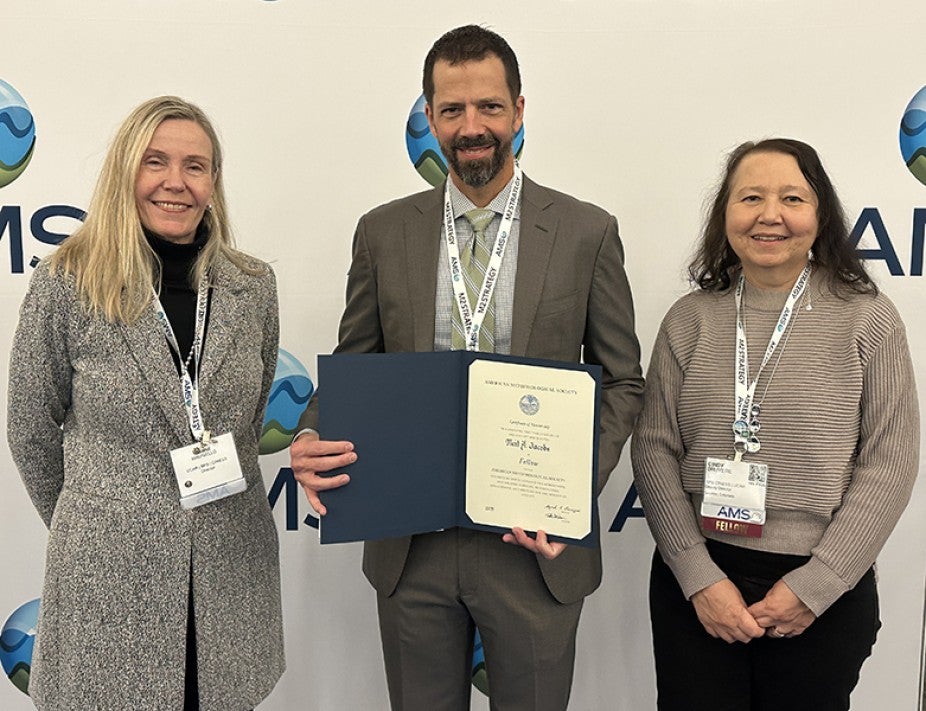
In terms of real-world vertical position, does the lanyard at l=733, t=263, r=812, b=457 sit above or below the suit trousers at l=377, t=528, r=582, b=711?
above

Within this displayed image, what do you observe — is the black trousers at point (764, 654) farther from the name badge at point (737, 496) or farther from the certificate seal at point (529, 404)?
the certificate seal at point (529, 404)

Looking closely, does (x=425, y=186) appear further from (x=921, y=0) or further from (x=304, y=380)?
(x=921, y=0)

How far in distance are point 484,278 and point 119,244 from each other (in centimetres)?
74

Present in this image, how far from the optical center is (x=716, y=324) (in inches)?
70.1

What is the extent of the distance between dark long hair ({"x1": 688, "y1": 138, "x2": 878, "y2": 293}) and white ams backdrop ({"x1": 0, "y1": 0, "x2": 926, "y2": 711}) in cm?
64

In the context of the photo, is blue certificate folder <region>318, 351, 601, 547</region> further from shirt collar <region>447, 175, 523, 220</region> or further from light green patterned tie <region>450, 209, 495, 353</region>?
shirt collar <region>447, 175, 523, 220</region>

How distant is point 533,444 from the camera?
155cm

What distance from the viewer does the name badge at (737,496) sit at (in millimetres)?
1660

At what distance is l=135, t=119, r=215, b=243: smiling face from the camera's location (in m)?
1.61

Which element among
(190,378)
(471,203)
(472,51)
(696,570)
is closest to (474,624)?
(696,570)

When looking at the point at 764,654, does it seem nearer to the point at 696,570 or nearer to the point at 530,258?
the point at 696,570

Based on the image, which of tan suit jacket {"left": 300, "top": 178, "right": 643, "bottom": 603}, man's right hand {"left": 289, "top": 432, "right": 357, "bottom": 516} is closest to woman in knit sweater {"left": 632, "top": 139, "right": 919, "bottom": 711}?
tan suit jacket {"left": 300, "top": 178, "right": 643, "bottom": 603}

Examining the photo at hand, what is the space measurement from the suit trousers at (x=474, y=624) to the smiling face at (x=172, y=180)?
0.85 meters

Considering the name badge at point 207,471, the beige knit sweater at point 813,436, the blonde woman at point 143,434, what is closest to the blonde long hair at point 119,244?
the blonde woman at point 143,434
